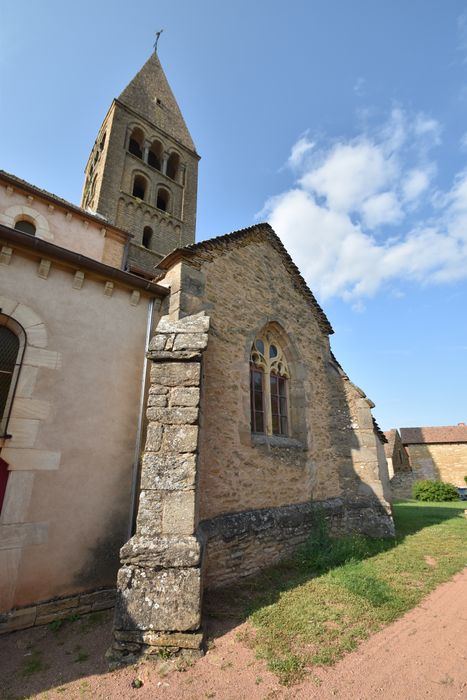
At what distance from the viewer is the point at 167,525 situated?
3.52 metres

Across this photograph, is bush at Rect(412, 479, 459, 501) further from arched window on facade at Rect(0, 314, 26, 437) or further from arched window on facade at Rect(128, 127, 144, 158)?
arched window on facade at Rect(128, 127, 144, 158)

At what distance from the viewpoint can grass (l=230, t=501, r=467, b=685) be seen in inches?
131

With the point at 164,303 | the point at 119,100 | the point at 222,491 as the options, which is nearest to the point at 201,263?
the point at 164,303

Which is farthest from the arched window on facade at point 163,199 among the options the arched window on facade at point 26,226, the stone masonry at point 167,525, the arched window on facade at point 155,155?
the stone masonry at point 167,525

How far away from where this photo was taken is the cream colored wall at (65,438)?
418 cm

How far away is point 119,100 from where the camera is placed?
1602cm

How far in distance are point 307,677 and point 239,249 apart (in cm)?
689

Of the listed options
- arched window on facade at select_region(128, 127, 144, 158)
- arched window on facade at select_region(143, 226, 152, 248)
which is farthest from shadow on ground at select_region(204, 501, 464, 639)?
arched window on facade at select_region(128, 127, 144, 158)

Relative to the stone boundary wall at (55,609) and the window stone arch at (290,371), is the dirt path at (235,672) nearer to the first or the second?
the stone boundary wall at (55,609)

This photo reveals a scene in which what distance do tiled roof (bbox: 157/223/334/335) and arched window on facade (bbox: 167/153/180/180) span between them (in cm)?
1222

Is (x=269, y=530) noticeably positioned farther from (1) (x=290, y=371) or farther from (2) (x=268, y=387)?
(1) (x=290, y=371)

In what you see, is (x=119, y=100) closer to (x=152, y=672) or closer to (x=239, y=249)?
(x=239, y=249)

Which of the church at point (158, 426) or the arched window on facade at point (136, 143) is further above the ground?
the arched window on facade at point (136, 143)

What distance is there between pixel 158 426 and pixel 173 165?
18.4 m
